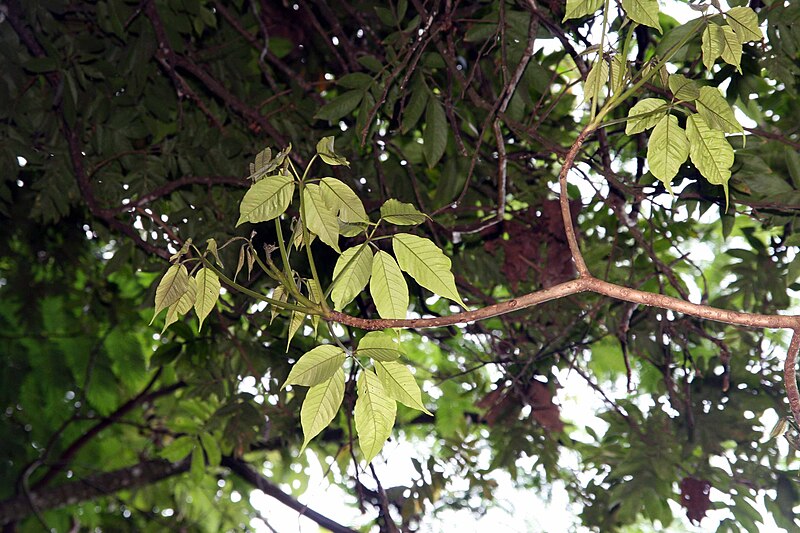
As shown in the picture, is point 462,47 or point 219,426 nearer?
point 462,47

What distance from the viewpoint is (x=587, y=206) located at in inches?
87.7

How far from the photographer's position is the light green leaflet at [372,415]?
0.99 m

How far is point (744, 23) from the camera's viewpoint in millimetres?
1039

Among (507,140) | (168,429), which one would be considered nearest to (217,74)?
(507,140)

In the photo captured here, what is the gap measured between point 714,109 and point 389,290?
0.51 m

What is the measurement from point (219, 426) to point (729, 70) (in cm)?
166

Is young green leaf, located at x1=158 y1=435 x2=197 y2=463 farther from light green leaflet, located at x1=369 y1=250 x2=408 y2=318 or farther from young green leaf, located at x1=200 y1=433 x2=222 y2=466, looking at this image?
light green leaflet, located at x1=369 y1=250 x2=408 y2=318

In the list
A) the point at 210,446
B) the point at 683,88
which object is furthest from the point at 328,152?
the point at 210,446

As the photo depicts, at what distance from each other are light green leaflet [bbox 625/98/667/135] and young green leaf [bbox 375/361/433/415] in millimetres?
449

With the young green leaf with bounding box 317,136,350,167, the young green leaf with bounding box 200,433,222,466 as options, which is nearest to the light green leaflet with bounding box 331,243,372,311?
the young green leaf with bounding box 317,136,350,167

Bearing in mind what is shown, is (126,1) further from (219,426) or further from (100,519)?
(100,519)

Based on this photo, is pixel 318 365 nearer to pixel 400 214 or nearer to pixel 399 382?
pixel 399 382

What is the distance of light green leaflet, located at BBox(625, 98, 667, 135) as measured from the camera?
105cm

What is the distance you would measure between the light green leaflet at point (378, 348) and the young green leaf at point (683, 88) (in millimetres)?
514
